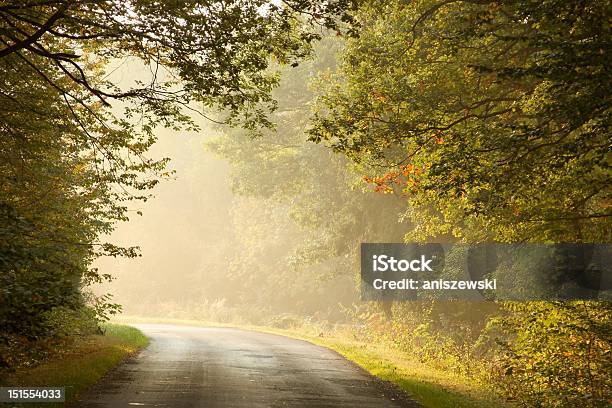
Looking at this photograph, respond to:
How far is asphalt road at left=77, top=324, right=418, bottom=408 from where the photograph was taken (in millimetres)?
14047

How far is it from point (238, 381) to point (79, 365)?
407cm

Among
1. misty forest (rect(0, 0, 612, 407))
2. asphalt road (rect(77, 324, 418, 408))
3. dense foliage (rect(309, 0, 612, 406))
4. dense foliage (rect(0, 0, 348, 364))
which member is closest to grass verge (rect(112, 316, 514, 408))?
misty forest (rect(0, 0, 612, 407))

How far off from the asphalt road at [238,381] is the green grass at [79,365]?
347 millimetres

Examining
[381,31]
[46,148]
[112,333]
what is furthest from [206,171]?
[46,148]

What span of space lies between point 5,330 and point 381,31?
12742 mm

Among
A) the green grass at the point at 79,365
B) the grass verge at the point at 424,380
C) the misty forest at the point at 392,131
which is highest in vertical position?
the misty forest at the point at 392,131

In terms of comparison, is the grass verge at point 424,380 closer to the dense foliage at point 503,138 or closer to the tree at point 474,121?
the dense foliage at point 503,138

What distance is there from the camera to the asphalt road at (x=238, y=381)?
14.0 m

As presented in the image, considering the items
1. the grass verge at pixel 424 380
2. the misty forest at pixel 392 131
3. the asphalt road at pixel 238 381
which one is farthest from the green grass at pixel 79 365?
the grass verge at pixel 424 380

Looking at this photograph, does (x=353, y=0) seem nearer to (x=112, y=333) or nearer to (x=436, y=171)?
(x=436, y=171)

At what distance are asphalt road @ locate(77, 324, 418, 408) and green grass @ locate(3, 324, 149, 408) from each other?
1.14 ft

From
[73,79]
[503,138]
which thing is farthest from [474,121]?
[73,79]

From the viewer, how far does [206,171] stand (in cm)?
7175

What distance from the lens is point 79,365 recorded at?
17.9 metres
